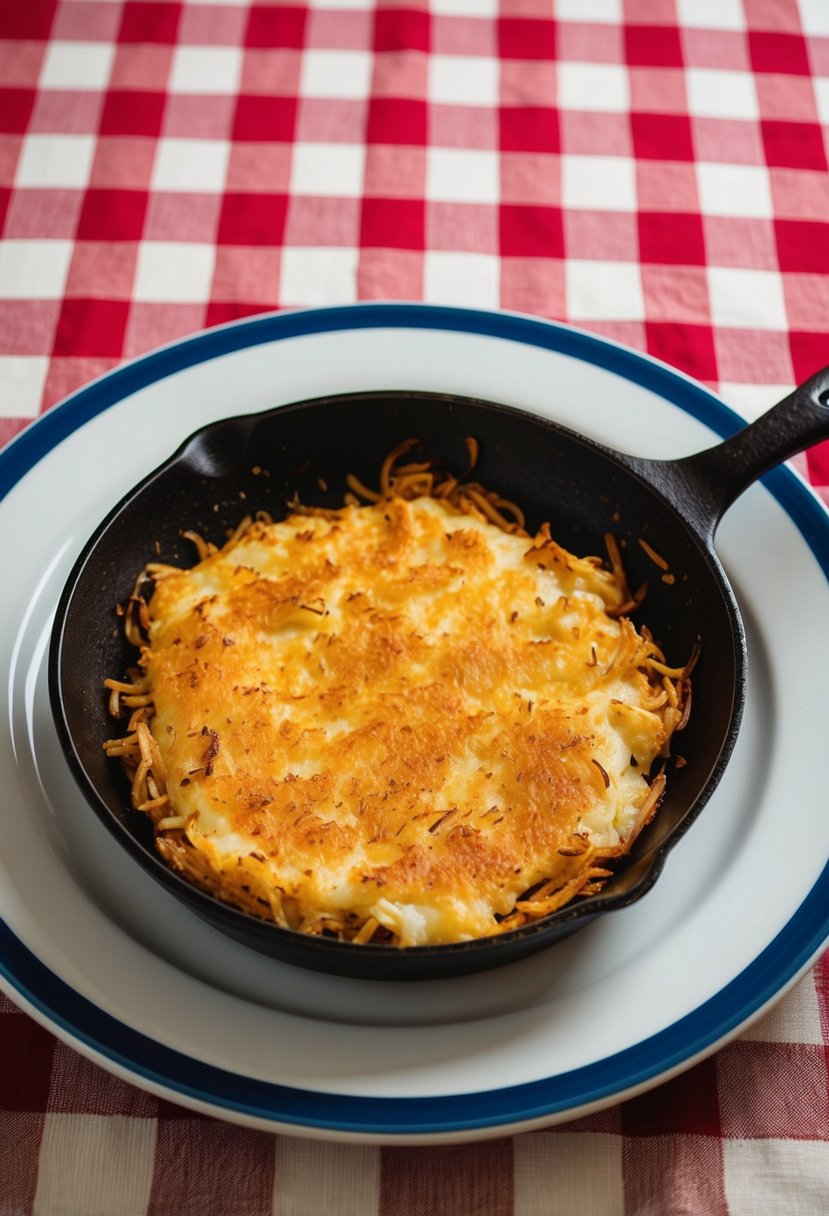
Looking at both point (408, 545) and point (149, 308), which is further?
point (149, 308)

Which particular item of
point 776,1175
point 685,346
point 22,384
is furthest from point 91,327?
point 776,1175

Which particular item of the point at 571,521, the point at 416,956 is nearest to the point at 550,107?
the point at 571,521

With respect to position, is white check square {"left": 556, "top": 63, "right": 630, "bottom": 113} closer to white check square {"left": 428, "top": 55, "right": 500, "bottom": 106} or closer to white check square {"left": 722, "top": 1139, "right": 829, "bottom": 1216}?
white check square {"left": 428, "top": 55, "right": 500, "bottom": 106}

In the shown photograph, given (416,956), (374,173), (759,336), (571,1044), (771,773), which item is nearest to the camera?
(416,956)

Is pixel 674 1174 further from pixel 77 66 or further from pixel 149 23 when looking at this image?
pixel 149 23

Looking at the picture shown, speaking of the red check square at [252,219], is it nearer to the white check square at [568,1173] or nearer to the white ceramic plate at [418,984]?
the white ceramic plate at [418,984]

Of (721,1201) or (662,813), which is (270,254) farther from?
(721,1201)
